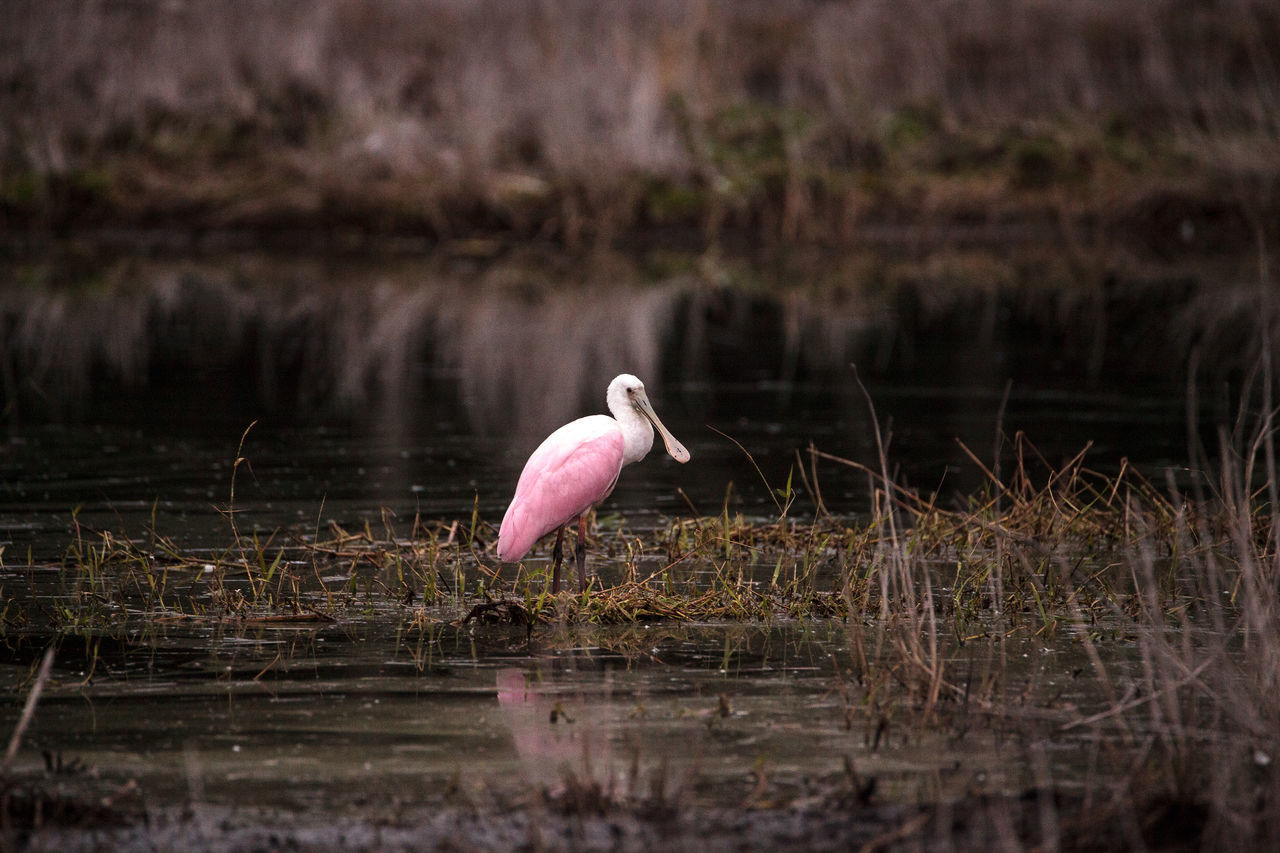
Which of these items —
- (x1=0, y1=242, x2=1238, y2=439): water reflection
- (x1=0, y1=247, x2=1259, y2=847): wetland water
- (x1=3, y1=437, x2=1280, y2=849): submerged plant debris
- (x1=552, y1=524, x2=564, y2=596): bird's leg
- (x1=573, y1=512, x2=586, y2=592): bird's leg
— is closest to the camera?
(x1=3, y1=437, x2=1280, y2=849): submerged plant debris

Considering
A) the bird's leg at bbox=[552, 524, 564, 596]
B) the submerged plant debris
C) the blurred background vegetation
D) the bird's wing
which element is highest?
the blurred background vegetation

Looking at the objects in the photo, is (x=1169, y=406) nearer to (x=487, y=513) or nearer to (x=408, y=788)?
(x=487, y=513)

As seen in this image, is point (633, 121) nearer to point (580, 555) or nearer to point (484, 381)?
point (484, 381)

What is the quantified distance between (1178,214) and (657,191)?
9.48 m

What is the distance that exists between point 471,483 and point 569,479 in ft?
11.0

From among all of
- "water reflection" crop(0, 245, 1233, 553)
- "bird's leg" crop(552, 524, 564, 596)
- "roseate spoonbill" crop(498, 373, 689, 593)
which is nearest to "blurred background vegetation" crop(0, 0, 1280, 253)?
"water reflection" crop(0, 245, 1233, 553)

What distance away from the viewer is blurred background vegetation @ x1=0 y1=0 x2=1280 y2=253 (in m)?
29.9

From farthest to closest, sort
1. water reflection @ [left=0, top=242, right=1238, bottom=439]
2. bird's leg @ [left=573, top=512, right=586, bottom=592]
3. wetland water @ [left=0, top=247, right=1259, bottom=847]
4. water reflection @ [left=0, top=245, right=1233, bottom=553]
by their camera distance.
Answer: water reflection @ [left=0, top=242, right=1238, bottom=439] → water reflection @ [left=0, top=245, right=1233, bottom=553] → bird's leg @ [left=573, top=512, right=586, bottom=592] → wetland water @ [left=0, top=247, right=1259, bottom=847]

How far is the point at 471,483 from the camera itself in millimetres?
11156

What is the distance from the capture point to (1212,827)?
459 cm

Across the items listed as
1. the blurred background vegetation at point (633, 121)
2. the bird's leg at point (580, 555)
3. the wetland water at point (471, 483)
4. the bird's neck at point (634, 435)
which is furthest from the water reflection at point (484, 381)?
the blurred background vegetation at point (633, 121)

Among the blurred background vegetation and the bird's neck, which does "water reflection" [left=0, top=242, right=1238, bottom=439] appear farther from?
the bird's neck

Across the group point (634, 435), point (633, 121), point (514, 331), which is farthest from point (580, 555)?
point (633, 121)

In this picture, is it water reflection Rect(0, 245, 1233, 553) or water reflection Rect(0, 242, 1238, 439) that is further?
water reflection Rect(0, 242, 1238, 439)
